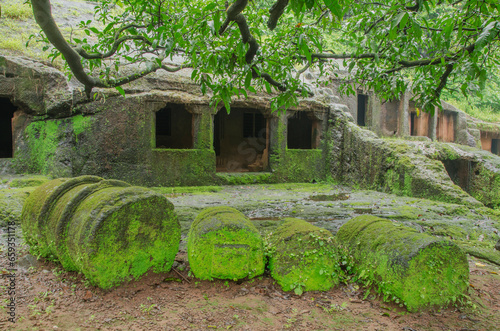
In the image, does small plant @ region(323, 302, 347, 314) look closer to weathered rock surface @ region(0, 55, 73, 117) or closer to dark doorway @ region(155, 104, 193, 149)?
weathered rock surface @ region(0, 55, 73, 117)

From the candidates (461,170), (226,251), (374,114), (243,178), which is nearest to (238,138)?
(243,178)

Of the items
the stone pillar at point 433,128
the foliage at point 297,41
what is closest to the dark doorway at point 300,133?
the stone pillar at point 433,128

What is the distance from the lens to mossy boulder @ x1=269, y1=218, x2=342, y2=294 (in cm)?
305

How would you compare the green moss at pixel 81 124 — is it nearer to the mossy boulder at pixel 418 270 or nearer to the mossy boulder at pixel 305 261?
the mossy boulder at pixel 305 261

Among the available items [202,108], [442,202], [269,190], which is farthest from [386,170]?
[202,108]

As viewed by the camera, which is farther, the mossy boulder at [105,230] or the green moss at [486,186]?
the green moss at [486,186]

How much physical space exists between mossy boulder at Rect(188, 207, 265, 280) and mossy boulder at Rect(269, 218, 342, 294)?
0.61 feet

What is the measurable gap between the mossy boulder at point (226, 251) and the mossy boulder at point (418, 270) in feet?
3.24

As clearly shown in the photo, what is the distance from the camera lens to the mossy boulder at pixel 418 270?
8.77ft

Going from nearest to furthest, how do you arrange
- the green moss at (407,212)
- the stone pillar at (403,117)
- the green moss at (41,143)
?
1. the green moss at (407,212)
2. the green moss at (41,143)
3. the stone pillar at (403,117)

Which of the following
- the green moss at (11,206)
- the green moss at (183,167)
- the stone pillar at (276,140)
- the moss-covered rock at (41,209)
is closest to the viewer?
the moss-covered rock at (41,209)

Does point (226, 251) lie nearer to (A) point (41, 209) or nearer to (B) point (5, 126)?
(A) point (41, 209)

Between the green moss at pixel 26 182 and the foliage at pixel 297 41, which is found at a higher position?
the foliage at pixel 297 41

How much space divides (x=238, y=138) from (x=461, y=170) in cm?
809
